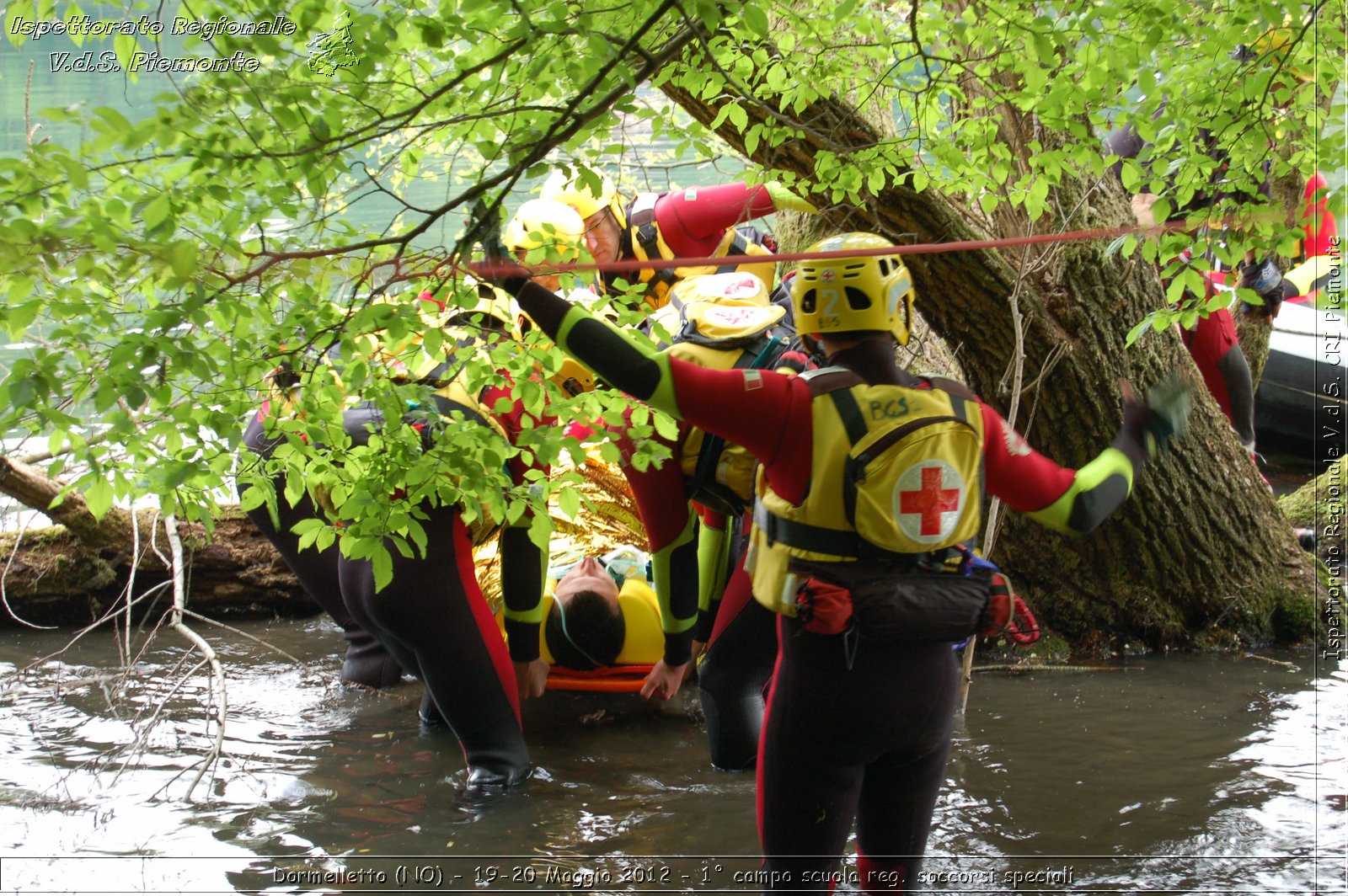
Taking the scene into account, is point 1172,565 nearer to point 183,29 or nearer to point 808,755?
point 808,755

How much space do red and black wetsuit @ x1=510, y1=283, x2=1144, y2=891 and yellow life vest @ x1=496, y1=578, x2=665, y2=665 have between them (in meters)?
1.97

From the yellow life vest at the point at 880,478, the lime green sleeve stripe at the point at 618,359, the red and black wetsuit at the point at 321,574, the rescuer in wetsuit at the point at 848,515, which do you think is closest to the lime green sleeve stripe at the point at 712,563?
the red and black wetsuit at the point at 321,574

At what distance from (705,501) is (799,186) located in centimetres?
115

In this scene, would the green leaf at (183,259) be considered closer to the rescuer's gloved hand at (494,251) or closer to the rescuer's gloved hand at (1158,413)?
the rescuer's gloved hand at (494,251)

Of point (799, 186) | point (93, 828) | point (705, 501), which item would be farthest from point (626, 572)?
point (93, 828)

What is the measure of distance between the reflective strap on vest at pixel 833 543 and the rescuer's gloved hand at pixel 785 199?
2034mm

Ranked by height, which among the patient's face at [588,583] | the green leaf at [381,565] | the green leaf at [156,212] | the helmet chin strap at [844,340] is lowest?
the patient's face at [588,583]

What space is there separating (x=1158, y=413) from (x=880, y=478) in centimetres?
84

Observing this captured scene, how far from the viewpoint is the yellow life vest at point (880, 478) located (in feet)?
8.07

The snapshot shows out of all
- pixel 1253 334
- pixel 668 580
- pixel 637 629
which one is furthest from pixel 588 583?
pixel 1253 334

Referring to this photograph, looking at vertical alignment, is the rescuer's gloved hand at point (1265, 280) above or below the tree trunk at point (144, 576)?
above

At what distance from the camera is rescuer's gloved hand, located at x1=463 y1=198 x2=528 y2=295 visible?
8.32ft

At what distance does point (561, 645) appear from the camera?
4672mm

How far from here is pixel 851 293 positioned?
8.54 ft
